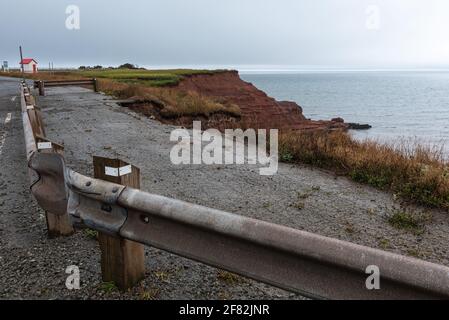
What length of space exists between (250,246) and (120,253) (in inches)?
46.7

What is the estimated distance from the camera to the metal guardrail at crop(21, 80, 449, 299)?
1.76 metres

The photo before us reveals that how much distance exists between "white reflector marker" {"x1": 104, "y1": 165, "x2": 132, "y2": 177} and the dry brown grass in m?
4.43

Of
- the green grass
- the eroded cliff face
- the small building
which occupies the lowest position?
the eroded cliff face

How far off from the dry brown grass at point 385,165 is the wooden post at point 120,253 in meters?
4.29

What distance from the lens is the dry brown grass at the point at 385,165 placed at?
5762 millimetres

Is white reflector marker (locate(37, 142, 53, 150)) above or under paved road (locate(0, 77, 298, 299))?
above

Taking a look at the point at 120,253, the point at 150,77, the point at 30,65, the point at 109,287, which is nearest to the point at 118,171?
the point at 120,253

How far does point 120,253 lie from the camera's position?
9.63 feet

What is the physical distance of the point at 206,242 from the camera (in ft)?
7.93

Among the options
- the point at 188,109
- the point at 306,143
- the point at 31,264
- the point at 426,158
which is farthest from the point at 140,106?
the point at 31,264

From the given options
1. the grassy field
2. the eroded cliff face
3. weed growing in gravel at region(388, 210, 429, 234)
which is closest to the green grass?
the grassy field

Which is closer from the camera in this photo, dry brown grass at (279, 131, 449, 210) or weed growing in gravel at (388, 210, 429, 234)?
weed growing in gravel at (388, 210, 429, 234)

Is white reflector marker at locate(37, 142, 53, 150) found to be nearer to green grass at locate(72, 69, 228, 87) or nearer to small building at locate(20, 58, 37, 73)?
green grass at locate(72, 69, 228, 87)

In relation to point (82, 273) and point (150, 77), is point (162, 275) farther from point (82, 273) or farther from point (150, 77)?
point (150, 77)
